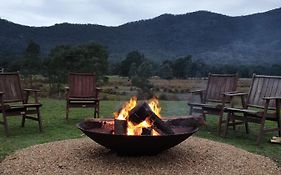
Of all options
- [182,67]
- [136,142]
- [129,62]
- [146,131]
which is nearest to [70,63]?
[129,62]

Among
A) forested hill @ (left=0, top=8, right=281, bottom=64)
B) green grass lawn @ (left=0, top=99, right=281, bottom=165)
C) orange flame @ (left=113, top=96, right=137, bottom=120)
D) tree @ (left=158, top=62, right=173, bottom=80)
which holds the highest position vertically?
forested hill @ (left=0, top=8, right=281, bottom=64)

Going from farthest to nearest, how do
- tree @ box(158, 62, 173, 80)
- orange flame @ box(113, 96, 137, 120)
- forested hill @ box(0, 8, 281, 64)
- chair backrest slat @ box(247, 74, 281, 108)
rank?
forested hill @ box(0, 8, 281, 64) → tree @ box(158, 62, 173, 80) → chair backrest slat @ box(247, 74, 281, 108) → orange flame @ box(113, 96, 137, 120)

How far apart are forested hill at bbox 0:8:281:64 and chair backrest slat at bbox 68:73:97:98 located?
1997cm

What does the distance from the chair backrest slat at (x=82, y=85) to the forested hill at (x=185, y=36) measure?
65.5ft

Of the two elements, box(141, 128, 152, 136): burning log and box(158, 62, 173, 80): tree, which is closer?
box(141, 128, 152, 136): burning log

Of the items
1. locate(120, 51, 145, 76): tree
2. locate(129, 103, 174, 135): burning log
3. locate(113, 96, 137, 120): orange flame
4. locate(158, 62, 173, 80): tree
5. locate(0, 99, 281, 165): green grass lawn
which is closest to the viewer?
locate(129, 103, 174, 135): burning log

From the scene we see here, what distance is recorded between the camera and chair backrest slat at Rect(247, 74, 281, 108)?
6086mm

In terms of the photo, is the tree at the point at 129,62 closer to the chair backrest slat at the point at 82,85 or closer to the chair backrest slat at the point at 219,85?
the chair backrest slat at the point at 82,85

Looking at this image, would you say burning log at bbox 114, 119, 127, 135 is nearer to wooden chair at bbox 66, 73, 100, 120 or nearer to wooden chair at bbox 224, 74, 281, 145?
wooden chair at bbox 224, 74, 281, 145

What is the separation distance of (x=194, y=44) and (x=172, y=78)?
11993mm

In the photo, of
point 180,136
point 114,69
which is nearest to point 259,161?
point 180,136

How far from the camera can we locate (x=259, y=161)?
427cm

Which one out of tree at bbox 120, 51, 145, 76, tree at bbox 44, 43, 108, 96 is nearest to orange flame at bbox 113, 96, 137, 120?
tree at bbox 44, 43, 108, 96

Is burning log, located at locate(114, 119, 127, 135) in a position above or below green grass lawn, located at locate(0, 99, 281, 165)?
above
